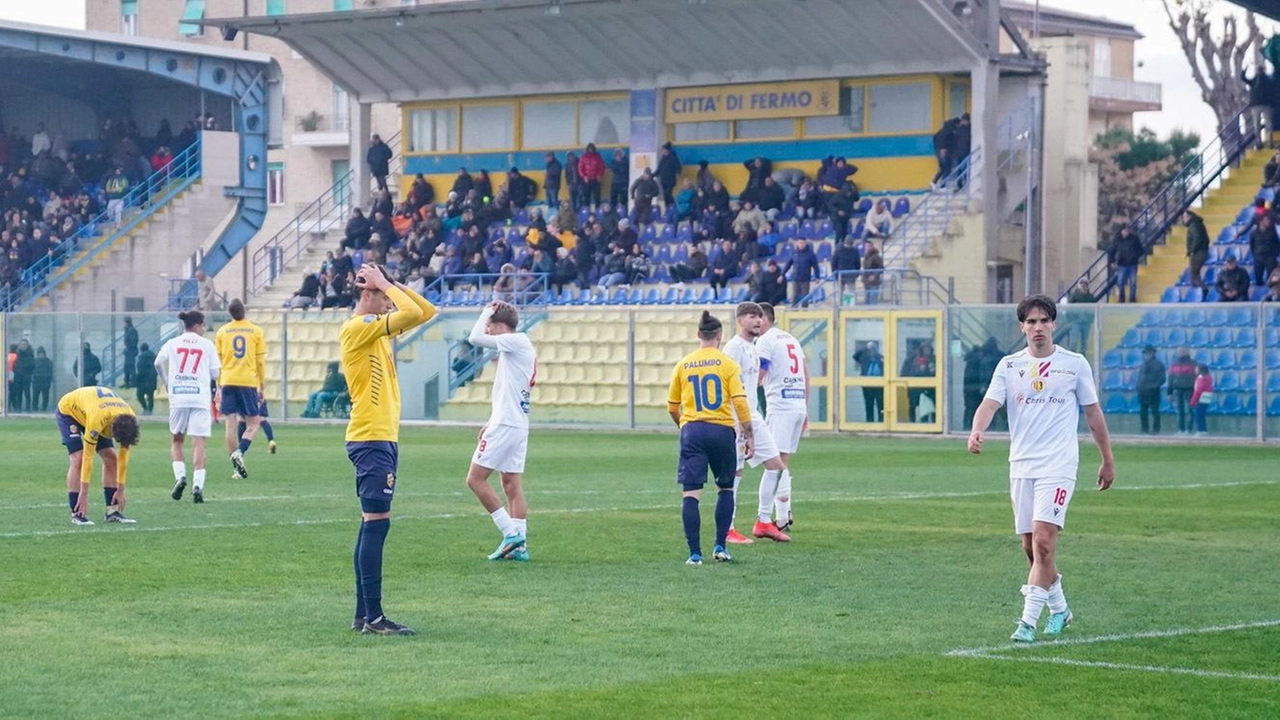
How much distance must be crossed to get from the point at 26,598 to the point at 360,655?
3219mm

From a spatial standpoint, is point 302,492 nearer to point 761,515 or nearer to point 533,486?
point 533,486

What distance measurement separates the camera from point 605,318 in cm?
3762

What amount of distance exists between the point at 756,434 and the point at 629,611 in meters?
4.77

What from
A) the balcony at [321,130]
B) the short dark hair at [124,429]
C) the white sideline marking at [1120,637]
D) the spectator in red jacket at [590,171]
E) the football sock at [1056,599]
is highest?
the balcony at [321,130]

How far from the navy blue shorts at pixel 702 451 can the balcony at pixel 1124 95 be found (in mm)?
79957

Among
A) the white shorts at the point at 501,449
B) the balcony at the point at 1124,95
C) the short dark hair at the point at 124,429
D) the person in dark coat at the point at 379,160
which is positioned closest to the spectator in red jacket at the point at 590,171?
the person in dark coat at the point at 379,160

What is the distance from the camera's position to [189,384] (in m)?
20.6

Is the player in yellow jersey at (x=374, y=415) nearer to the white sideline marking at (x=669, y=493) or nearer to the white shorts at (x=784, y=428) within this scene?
the white shorts at (x=784, y=428)

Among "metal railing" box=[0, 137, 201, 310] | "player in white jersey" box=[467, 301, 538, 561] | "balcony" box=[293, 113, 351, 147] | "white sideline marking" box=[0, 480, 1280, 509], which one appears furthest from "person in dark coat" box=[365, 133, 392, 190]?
"player in white jersey" box=[467, 301, 538, 561]

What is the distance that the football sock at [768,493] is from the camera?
55.3 feet

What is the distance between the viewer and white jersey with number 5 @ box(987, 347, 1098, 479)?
11.0 meters

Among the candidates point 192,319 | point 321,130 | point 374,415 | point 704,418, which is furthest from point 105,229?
point 374,415

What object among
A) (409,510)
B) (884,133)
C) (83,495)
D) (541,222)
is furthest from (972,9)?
(83,495)

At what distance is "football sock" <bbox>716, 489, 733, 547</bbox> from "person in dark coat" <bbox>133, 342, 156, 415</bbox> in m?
28.6
